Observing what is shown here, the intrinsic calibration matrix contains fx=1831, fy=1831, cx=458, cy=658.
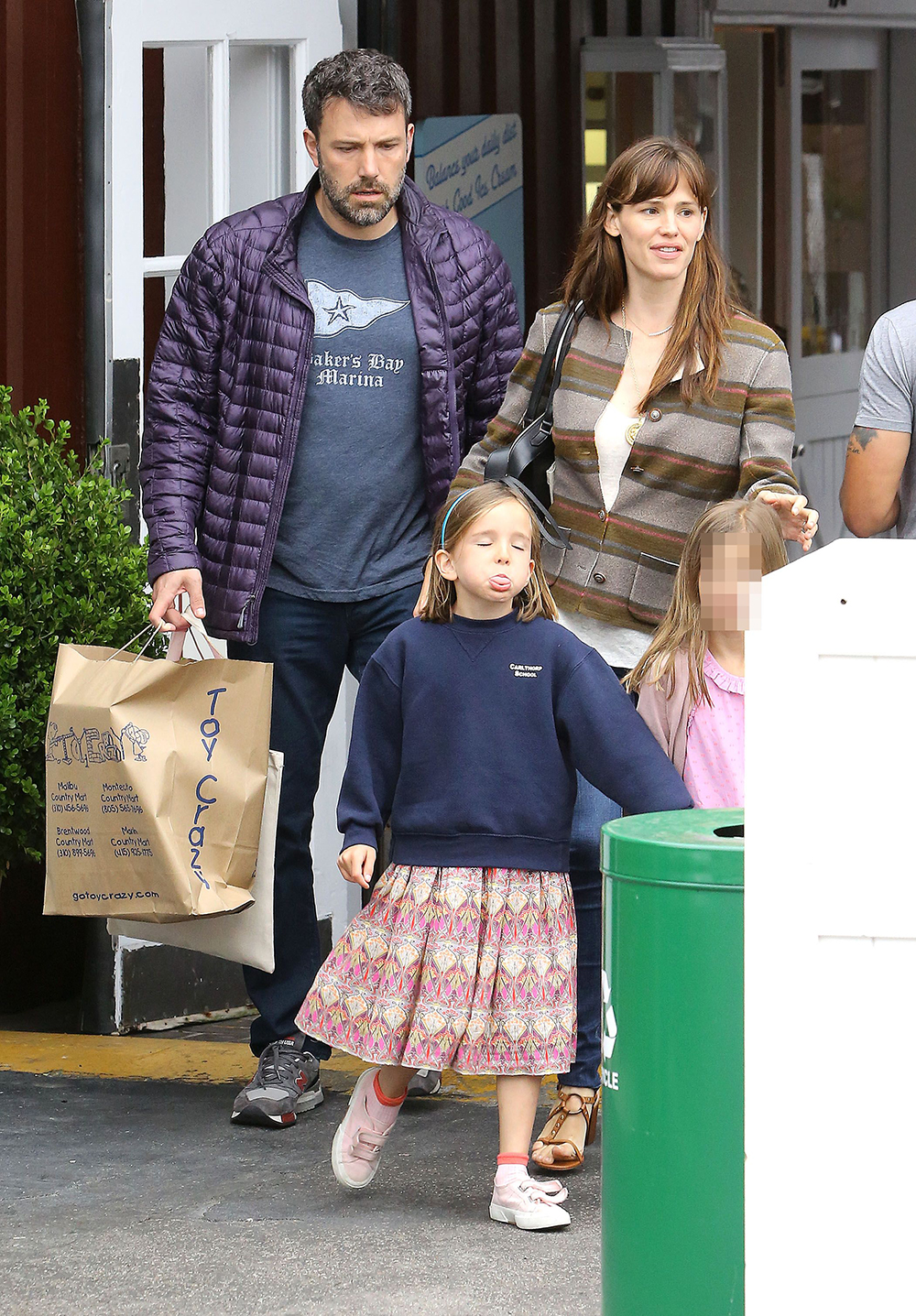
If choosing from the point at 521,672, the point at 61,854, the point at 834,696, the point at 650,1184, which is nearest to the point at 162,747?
the point at 61,854

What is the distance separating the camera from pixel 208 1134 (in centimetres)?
384

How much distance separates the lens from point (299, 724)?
400 cm

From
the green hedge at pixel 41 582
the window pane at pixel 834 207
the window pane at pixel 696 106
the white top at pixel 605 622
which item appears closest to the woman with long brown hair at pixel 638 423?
the white top at pixel 605 622

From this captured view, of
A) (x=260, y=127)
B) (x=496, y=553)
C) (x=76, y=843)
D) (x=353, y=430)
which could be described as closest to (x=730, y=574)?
(x=496, y=553)

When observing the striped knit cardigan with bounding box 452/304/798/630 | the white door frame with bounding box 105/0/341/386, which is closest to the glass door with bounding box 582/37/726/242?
the white door frame with bounding box 105/0/341/386

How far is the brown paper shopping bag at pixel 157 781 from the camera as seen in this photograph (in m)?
3.62

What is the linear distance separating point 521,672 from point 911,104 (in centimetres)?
640

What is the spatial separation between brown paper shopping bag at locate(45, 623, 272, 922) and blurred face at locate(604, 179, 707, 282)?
1.10 metres

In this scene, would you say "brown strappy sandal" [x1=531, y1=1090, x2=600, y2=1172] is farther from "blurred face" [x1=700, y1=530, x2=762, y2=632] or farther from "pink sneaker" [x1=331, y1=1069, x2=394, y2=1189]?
"blurred face" [x1=700, y1=530, x2=762, y2=632]

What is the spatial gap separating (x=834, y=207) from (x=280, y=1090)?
20.7 feet

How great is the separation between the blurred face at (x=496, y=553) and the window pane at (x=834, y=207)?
18.5ft

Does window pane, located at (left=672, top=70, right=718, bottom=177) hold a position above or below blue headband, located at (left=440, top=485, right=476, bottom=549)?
above

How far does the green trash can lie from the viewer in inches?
90.3

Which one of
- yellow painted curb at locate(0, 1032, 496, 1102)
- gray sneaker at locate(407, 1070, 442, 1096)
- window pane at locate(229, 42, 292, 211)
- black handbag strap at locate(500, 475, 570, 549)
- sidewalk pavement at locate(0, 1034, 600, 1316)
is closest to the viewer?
sidewalk pavement at locate(0, 1034, 600, 1316)
